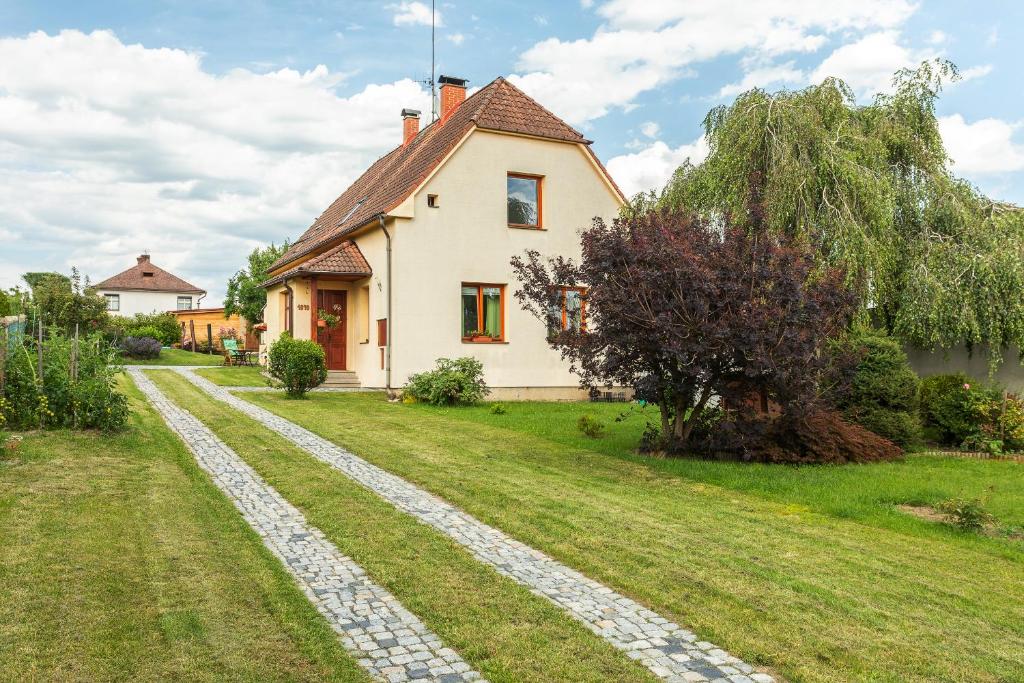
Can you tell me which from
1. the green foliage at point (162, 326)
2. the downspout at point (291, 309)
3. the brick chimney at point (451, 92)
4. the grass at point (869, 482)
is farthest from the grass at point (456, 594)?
the green foliage at point (162, 326)

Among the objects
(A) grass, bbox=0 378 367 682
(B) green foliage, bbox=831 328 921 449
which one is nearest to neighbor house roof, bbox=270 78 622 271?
(B) green foliage, bbox=831 328 921 449

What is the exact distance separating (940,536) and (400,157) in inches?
835

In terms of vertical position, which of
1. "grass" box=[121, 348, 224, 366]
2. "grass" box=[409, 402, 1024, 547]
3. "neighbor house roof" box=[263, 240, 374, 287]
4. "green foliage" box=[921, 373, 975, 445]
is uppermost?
"neighbor house roof" box=[263, 240, 374, 287]

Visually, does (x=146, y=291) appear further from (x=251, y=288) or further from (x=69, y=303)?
(x=69, y=303)

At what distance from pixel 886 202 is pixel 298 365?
1236cm

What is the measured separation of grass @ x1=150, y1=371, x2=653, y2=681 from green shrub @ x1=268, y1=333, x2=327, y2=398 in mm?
8893

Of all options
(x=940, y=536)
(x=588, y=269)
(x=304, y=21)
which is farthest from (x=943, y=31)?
(x=304, y=21)

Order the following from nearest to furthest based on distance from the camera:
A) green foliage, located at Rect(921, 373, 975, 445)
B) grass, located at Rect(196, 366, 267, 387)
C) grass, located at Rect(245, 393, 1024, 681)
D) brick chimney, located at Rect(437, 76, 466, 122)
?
grass, located at Rect(245, 393, 1024, 681) < green foliage, located at Rect(921, 373, 975, 445) < grass, located at Rect(196, 366, 267, 387) < brick chimney, located at Rect(437, 76, 466, 122)

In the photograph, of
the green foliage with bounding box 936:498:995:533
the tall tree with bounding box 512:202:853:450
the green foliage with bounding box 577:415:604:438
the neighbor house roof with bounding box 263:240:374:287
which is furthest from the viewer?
the neighbor house roof with bounding box 263:240:374:287

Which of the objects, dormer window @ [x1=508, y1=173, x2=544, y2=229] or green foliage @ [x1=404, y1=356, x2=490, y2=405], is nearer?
green foliage @ [x1=404, y1=356, x2=490, y2=405]

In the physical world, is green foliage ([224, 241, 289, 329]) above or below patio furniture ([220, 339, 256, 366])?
above

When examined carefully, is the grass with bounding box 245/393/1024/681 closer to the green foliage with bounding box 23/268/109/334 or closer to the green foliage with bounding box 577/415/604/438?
the green foliage with bounding box 577/415/604/438

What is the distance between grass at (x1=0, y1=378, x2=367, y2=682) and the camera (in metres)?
3.87

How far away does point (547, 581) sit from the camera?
529 centimetres
